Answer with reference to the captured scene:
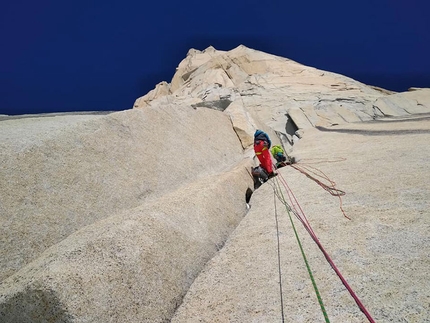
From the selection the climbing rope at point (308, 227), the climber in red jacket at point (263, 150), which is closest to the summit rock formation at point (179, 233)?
the climbing rope at point (308, 227)

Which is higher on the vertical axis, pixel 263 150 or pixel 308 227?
pixel 263 150

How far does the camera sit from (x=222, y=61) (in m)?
46.3

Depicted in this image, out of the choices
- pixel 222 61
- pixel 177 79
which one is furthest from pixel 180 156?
pixel 177 79

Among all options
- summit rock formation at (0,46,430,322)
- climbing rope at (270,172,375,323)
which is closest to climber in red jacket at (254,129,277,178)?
climbing rope at (270,172,375,323)

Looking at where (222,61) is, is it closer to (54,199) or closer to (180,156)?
(180,156)

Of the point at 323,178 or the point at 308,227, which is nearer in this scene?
the point at 308,227

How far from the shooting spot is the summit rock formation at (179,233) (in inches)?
129

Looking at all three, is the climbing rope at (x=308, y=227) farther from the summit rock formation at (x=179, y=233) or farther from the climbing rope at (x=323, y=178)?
the climbing rope at (x=323, y=178)

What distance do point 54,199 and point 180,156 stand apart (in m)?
4.44

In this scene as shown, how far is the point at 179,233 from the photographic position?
185 inches

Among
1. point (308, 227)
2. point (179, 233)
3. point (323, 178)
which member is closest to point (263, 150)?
point (323, 178)

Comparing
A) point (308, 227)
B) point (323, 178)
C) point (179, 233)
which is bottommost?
point (308, 227)

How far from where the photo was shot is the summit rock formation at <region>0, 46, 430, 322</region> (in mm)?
3275

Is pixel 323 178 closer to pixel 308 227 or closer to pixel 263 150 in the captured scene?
pixel 263 150
